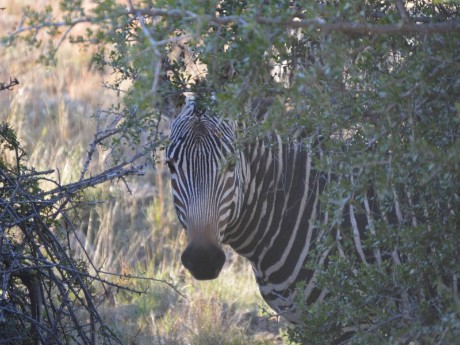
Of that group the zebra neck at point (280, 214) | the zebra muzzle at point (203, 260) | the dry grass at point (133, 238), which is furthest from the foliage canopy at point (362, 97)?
the dry grass at point (133, 238)

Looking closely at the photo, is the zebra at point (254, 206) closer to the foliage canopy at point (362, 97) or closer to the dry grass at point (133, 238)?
the dry grass at point (133, 238)

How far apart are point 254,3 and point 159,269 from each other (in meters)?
4.61

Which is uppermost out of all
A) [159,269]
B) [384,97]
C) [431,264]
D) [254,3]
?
[254,3]

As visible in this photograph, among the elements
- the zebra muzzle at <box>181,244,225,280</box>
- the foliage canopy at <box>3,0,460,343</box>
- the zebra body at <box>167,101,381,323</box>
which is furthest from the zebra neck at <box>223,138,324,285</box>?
the foliage canopy at <box>3,0,460,343</box>

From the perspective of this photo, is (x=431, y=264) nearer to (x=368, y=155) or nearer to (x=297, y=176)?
(x=368, y=155)

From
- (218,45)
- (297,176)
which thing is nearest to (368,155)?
(218,45)

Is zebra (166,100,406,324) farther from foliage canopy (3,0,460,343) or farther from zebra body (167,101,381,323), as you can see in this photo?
foliage canopy (3,0,460,343)

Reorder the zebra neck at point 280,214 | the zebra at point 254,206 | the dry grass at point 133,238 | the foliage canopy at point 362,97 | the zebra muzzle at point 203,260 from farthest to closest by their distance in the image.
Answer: the dry grass at point 133,238
the zebra neck at point 280,214
the zebra at point 254,206
the zebra muzzle at point 203,260
the foliage canopy at point 362,97

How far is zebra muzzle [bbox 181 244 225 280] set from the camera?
162 inches

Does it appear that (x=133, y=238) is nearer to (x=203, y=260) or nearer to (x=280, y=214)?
(x=280, y=214)

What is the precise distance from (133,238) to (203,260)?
11.4 ft

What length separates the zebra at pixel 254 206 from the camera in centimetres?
428

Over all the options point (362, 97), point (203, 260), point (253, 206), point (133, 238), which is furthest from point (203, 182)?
point (133, 238)

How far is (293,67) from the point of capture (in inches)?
157
